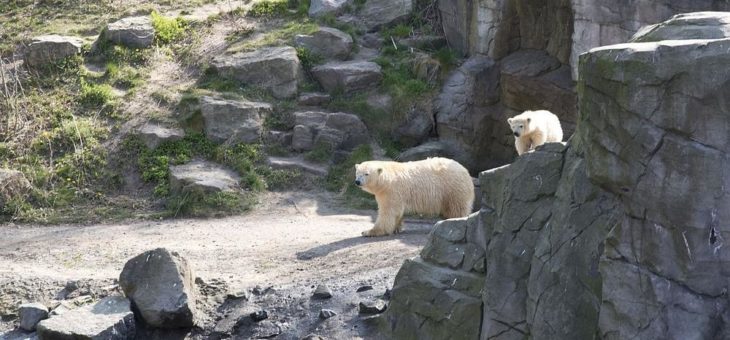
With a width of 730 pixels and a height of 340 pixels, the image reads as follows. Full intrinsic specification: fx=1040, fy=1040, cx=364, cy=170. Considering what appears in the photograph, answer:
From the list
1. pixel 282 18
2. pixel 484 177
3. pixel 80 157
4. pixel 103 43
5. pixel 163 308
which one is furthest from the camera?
pixel 282 18

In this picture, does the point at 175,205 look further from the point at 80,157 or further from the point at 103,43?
the point at 103,43

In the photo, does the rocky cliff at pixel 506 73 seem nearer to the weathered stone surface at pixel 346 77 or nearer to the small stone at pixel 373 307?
the weathered stone surface at pixel 346 77

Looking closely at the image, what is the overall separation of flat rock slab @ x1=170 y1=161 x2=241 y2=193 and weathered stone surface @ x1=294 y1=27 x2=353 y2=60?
14.0 feet

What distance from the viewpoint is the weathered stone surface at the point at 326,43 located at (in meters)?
21.8

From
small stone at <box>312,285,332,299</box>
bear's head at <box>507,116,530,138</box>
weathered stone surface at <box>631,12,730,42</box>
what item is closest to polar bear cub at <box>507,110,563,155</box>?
bear's head at <box>507,116,530,138</box>

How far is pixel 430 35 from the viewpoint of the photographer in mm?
22734

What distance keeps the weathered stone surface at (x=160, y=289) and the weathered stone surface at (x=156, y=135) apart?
6.86 metres

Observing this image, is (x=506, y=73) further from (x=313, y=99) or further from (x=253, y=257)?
(x=253, y=257)

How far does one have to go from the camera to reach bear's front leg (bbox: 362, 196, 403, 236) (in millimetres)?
14656

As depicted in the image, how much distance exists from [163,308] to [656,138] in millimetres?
6645

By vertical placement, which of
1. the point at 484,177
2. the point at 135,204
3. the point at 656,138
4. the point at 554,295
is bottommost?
the point at 135,204

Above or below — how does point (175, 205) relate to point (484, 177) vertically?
below

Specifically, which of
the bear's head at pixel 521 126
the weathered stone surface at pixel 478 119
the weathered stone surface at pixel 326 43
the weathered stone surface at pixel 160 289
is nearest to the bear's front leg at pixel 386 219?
the bear's head at pixel 521 126

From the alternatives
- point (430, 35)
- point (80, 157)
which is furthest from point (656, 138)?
point (430, 35)
